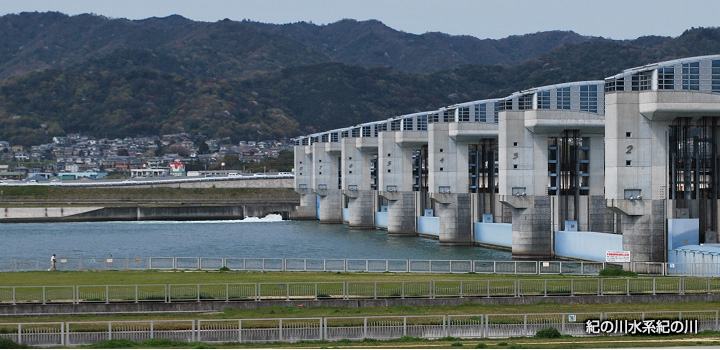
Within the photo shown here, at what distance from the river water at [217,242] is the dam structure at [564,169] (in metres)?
3.73

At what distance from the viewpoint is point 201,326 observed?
3831 centimetres

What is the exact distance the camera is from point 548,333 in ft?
123

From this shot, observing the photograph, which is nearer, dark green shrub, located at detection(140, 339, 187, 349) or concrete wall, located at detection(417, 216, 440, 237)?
dark green shrub, located at detection(140, 339, 187, 349)

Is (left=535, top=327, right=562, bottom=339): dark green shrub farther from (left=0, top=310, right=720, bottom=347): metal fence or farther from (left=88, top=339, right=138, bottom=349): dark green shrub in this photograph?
(left=88, top=339, right=138, bottom=349): dark green shrub

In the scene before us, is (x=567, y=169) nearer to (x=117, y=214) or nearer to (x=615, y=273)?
(x=615, y=273)

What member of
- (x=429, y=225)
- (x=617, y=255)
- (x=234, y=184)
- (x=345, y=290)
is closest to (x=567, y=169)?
(x=617, y=255)

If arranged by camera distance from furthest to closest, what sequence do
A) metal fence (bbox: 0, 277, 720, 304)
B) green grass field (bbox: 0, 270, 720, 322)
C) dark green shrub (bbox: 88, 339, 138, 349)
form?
metal fence (bbox: 0, 277, 720, 304), green grass field (bbox: 0, 270, 720, 322), dark green shrub (bbox: 88, 339, 138, 349)

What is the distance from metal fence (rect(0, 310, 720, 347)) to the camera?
37125mm

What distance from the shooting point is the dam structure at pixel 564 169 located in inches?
2491

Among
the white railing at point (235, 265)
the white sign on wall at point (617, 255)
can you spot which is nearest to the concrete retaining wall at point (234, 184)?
the white sign on wall at point (617, 255)

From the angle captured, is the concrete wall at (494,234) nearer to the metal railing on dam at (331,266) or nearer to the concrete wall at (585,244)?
the concrete wall at (585,244)

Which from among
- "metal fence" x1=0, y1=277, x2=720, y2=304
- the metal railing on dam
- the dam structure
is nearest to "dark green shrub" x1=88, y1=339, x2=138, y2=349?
"metal fence" x1=0, y1=277, x2=720, y2=304

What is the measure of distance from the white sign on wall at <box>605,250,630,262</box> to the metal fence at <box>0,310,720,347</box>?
25212 mm

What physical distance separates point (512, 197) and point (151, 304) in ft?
133
